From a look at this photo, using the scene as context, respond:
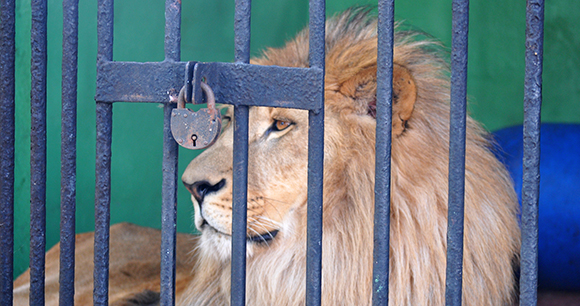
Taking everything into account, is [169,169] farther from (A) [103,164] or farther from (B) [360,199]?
(B) [360,199]

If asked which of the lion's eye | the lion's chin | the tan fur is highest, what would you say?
the lion's eye

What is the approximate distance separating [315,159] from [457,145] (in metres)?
0.32

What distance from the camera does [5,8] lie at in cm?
144

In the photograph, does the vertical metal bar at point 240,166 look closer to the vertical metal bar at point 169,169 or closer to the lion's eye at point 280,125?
the vertical metal bar at point 169,169

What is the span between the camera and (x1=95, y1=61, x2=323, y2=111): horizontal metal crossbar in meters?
1.25

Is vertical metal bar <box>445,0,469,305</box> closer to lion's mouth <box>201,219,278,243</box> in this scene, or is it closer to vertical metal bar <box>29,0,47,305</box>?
lion's mouth <box>201,219,278,243</box>

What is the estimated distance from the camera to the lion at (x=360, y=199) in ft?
6.49

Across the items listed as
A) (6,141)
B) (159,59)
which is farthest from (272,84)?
(159,59)

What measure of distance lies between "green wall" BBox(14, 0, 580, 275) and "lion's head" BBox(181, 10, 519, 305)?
171 centimetres

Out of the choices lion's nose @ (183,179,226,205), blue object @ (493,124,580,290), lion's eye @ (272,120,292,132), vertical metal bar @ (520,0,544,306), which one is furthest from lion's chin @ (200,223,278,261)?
blue object @ (493,124,580,290)

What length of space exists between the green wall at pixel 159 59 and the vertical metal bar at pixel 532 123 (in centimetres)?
246

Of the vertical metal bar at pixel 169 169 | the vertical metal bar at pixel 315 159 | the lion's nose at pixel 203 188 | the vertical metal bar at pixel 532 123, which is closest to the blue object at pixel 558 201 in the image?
Answer: the lion's nose at pixel 203 188

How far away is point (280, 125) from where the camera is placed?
84.7 inches

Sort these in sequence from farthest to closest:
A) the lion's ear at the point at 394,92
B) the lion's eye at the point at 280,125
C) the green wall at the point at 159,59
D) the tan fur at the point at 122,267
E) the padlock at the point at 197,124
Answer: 1. the green wall at the point at 159,59
2. the tan fur at the point at 122,267
3. the lion's eye at the point at 280,125
4. the lion's ear at the point at 394,92
5. the padlock at the point at 197,124
